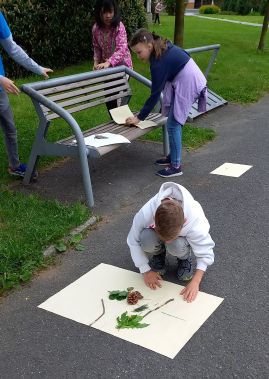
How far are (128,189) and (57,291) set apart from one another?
179 centimetres

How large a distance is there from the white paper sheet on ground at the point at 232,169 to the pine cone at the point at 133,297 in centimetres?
242

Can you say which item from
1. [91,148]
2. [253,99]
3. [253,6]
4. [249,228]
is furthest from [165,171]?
[253,6]

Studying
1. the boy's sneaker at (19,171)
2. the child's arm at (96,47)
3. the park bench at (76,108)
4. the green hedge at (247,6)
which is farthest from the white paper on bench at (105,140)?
the green hedge at (247,6)

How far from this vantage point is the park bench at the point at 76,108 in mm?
4188

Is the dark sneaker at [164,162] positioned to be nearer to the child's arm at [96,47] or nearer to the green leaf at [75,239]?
the child's arm at [96,47]

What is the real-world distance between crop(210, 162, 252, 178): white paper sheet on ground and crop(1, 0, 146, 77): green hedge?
629cm

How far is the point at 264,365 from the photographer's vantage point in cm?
244

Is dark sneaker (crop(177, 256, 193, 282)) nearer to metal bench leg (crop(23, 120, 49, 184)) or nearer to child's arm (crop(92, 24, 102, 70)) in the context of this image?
metal bench leg (crop(23, 120, 49, 184))

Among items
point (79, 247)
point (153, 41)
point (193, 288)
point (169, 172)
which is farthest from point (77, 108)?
point (193, 288)

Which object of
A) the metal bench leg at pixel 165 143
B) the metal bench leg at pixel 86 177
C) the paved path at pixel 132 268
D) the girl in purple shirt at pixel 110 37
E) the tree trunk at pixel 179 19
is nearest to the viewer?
the paved path at pixel 132 268

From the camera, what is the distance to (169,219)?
2582 millimetres

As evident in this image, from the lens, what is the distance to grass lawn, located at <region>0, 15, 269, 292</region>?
343 centimetres

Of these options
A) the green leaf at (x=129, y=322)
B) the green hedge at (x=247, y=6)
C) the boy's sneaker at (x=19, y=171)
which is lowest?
the green hedge at (x=247, y=6)

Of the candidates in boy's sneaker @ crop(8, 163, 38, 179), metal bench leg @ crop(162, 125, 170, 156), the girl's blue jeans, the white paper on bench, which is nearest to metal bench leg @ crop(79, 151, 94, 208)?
the white paper on bench
